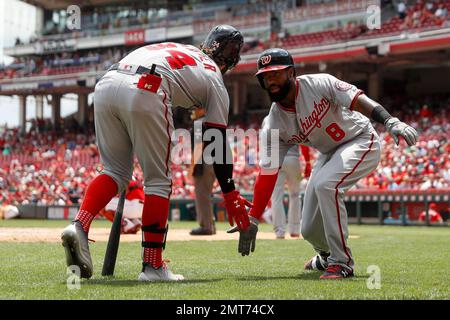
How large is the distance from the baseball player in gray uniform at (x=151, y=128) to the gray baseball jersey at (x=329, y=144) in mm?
713

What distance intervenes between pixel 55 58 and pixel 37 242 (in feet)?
122

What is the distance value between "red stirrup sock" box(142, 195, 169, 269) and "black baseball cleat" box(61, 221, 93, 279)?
0.40 meters

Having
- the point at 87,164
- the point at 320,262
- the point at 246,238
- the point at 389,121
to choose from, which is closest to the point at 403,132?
the point at 389,121

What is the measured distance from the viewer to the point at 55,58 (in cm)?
4550

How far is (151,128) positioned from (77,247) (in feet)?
2.98

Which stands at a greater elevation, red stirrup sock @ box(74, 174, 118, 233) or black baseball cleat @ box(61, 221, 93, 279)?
red stirrup sock @ box(74, 174, 118, 233)

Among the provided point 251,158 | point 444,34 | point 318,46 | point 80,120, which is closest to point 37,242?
point 251,158

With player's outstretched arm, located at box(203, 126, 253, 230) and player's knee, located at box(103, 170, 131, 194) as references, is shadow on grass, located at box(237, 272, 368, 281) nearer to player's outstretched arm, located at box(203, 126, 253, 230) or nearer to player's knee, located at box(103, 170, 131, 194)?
player's outstretched arm, located at box(203, 126, 253, 230)

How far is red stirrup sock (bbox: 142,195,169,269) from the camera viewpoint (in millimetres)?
4957

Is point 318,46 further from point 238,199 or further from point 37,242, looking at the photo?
point 238,199

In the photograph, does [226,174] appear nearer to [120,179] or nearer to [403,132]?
[120,179]

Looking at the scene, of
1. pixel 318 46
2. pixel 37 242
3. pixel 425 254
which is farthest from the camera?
pixel 318 46

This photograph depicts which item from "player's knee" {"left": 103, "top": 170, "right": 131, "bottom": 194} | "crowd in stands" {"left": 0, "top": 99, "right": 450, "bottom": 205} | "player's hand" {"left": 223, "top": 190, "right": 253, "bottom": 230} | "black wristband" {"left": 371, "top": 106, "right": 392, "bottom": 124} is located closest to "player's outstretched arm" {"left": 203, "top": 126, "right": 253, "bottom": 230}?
"player's hand" {"left": 223, "top": 190, "right": 253, "bottom": 230}

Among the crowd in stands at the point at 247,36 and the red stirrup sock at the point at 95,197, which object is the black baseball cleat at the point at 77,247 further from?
the crowd in stands at the point at 247,36
